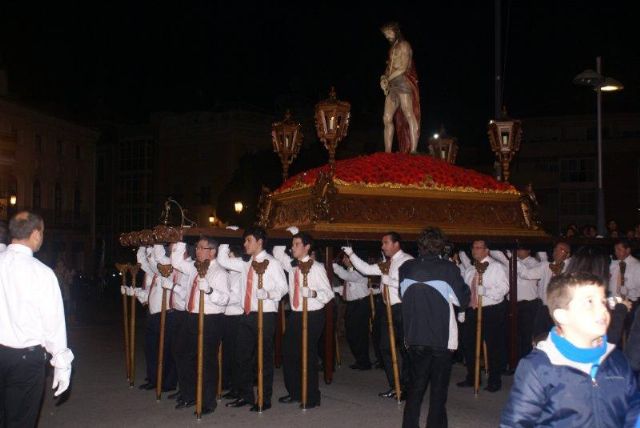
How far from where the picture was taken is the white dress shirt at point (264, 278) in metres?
8.57

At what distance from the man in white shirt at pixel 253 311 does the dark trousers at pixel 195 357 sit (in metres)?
0.28

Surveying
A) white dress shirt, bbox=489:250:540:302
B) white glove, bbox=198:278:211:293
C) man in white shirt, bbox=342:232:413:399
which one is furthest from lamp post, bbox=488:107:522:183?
white glove, bbox=198:278:211:293

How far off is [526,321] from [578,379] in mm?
8271

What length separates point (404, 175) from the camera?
1136cm

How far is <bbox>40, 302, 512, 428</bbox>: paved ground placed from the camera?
7.93 meters

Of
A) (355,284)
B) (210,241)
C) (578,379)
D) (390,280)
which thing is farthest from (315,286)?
(578,379)

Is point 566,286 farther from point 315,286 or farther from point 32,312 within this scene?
point 315,286

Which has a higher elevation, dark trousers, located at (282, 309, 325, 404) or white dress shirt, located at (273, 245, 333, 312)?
white dress shirt, located at (273, 245, 333, 312)

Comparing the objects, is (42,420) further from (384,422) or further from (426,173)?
(426,173)

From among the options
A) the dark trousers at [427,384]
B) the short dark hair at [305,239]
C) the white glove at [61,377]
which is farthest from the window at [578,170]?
the white glove at [61,377]

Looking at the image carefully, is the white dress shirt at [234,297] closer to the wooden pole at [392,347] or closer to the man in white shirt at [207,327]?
the man in white shirt at [207,327]

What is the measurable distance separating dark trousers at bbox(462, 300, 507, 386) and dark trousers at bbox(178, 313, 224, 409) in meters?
3.42

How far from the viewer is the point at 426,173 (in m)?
11.5

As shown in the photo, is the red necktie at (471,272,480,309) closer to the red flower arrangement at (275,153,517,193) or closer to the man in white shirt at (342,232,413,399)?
the man in white shirt at (342,232,413,399)
